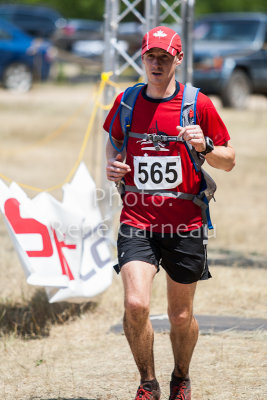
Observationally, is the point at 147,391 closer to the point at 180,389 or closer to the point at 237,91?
the point at 180,389

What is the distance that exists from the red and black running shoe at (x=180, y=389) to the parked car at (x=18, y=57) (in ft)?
63.3

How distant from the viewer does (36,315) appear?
21.3ft

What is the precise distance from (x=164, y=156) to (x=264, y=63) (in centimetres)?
1612

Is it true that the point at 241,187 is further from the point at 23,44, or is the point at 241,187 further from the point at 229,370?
the point at 23,44

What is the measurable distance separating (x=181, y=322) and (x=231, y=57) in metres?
15.6

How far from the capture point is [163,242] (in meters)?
4.32

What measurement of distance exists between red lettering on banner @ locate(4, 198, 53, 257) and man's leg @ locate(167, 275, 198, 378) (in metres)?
1.72

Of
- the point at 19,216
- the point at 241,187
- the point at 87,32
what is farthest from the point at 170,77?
the point at 87,32

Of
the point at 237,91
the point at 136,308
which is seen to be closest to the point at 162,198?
the point at 136,308

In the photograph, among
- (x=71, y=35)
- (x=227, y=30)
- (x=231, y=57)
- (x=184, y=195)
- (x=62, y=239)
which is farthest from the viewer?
(x=71, y=35)

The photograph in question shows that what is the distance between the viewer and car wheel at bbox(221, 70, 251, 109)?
19.3 metres

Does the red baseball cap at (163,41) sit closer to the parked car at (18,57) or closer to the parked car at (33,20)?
the parked car at (18,57)

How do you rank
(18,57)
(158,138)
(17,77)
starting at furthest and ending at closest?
(17,77)
(18,57)
(158,138)

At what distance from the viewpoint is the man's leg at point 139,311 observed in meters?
4.11
